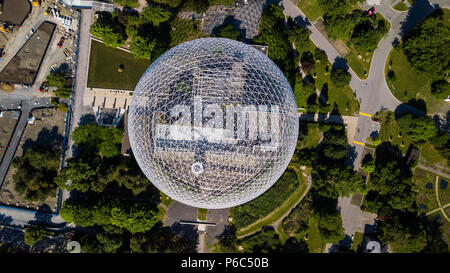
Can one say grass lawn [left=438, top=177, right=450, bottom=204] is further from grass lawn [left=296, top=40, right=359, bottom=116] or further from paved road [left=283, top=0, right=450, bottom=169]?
grass lawn [left=296, top=40, right=359, bottom=116]

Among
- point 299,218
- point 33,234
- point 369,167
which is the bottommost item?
point 33,234

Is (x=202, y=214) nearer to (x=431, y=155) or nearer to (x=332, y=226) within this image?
(x=332, y=226)

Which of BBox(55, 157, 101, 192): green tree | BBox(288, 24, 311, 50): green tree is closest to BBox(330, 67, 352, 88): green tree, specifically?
BBox(288, 24, 311, 50): green tree

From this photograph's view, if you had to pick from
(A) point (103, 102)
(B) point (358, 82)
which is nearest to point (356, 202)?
(B) point (358, 82)

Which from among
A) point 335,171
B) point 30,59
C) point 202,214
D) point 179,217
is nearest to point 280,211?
point 335,171

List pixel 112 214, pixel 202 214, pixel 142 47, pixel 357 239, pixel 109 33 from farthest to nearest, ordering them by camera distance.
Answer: pixel 357 239 → pixel 202 214 → pixel 109 33 → pixel 142 47 → pixel 112 214

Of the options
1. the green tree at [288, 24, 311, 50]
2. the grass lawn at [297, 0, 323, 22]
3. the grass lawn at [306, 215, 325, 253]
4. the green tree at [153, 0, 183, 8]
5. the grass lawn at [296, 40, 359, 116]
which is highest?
the grass lawn at [297, 0, 323, 22]
